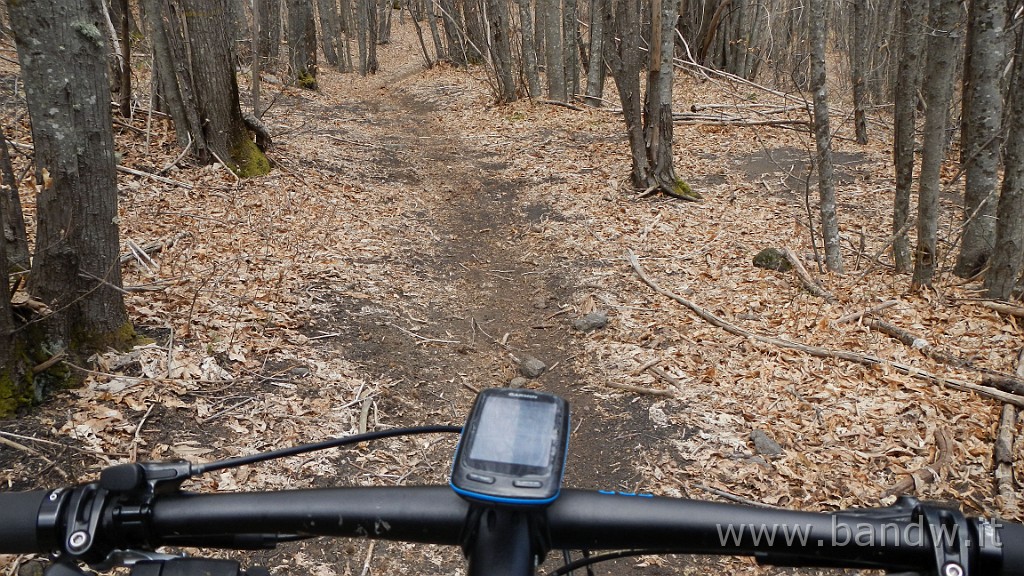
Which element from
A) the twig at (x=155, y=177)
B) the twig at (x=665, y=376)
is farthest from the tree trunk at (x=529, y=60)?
the twig at (x=665, y=376)

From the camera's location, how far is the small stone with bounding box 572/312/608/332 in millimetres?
6320

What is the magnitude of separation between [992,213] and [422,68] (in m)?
22.9

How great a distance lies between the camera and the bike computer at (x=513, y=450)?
103 centimetres

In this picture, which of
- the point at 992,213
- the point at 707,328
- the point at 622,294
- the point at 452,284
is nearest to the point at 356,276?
the point at 452,284

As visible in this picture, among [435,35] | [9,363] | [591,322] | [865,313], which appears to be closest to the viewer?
[9,363]

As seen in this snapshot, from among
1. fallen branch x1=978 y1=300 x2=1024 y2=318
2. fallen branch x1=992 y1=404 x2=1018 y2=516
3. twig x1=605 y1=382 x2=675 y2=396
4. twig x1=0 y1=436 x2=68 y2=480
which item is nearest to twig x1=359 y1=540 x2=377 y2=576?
twig x1=0 y1=436 x2=68 y2=480

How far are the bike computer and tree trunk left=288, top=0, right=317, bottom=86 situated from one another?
67.5 feet

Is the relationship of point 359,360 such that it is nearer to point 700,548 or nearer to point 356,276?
point 356,276

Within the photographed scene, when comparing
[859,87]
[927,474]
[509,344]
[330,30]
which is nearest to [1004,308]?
[927,474]

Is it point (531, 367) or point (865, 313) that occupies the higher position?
point (865, 313)

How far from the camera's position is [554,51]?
15992mm

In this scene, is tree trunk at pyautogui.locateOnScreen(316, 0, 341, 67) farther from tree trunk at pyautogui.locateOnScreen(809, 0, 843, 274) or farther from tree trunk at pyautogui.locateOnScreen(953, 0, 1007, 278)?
tree trunk at pyautogui.locateOnScreen(953, 0, 1007, 278)

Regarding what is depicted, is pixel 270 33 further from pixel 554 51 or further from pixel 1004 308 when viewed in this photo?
pixel 1004 308

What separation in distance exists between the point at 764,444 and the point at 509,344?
2556 millimetres
